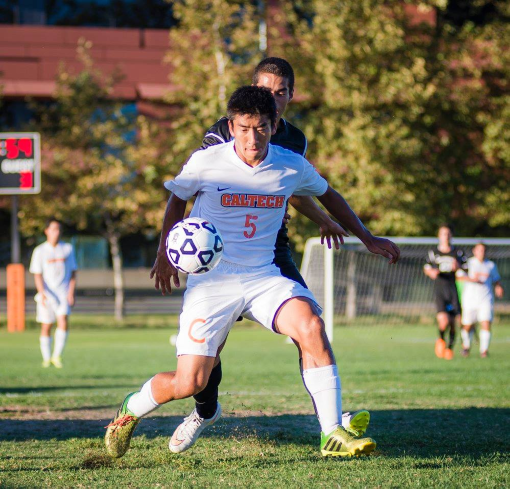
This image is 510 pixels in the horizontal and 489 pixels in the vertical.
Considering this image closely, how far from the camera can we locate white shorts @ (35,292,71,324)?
12.7 metres

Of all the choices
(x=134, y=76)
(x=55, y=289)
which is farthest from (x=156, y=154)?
(x=55, y=289)

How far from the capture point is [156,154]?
27.0 metres

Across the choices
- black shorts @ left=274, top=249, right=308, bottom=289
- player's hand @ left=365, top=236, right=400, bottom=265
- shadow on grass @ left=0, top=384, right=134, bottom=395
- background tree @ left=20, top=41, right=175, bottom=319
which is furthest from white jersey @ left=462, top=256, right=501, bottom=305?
background tree @ left=20, top=41, right=175, bottom=319

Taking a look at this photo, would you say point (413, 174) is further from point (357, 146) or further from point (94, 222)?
point (94, 222)

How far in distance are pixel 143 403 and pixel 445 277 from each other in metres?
10.3

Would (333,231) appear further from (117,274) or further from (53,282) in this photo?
(117,274)

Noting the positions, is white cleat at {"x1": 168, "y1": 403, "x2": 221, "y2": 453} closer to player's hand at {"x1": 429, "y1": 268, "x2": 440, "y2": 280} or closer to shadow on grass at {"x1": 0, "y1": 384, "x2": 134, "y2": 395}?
shadow on grass at {"x1": 0, "y1": 384, "x2": 134, "y2": 395}

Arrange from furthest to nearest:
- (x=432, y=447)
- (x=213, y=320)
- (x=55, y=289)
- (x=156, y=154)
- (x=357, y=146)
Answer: (x=156, y=154) < (x=357, y=146) < (x=55, y=289) < (x=432, y=447) < (x=213, y=320)

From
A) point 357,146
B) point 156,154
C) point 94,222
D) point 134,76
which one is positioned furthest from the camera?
point 134,76

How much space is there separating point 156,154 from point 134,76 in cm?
634

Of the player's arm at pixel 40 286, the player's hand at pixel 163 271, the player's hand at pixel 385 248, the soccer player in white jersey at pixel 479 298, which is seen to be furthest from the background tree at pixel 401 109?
the player's hand at pixel 163 271

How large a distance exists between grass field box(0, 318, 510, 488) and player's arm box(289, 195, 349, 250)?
143cm

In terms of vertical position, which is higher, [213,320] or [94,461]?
[213,320]

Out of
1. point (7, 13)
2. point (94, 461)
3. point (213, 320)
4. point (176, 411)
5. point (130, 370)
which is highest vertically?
point (7, 13)
